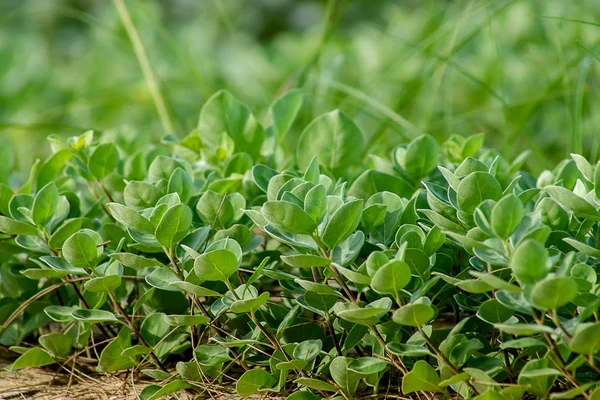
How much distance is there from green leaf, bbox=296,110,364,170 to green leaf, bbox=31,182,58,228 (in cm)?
38

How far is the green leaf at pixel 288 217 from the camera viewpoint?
744 mm

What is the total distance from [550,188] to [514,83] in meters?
1.64

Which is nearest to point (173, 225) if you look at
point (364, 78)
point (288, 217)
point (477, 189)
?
point (288, 217)

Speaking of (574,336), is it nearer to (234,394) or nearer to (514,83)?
(234,394)

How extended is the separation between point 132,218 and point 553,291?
0.49 metres

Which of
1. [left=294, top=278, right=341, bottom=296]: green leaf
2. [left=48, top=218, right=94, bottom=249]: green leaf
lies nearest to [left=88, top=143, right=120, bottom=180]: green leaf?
[left=48, top=218, right=94, bottom=249]: green leaf

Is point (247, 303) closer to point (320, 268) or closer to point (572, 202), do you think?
point (320, 268)

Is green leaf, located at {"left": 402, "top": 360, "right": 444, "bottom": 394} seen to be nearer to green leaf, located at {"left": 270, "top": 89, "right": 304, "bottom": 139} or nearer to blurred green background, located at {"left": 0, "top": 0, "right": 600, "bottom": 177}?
green leaf, located at {"left": 270, "top": 89, "right": 304, "bottom": 139}

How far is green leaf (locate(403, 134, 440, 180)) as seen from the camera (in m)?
1.05

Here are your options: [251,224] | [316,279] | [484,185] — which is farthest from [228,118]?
[484,185]

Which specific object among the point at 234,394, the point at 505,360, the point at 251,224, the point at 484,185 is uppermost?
the point at 484,185

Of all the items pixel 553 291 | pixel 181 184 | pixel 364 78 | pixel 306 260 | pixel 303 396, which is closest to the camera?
pixel 553 291

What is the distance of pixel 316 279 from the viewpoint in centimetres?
85

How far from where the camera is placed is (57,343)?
3.32 feet
